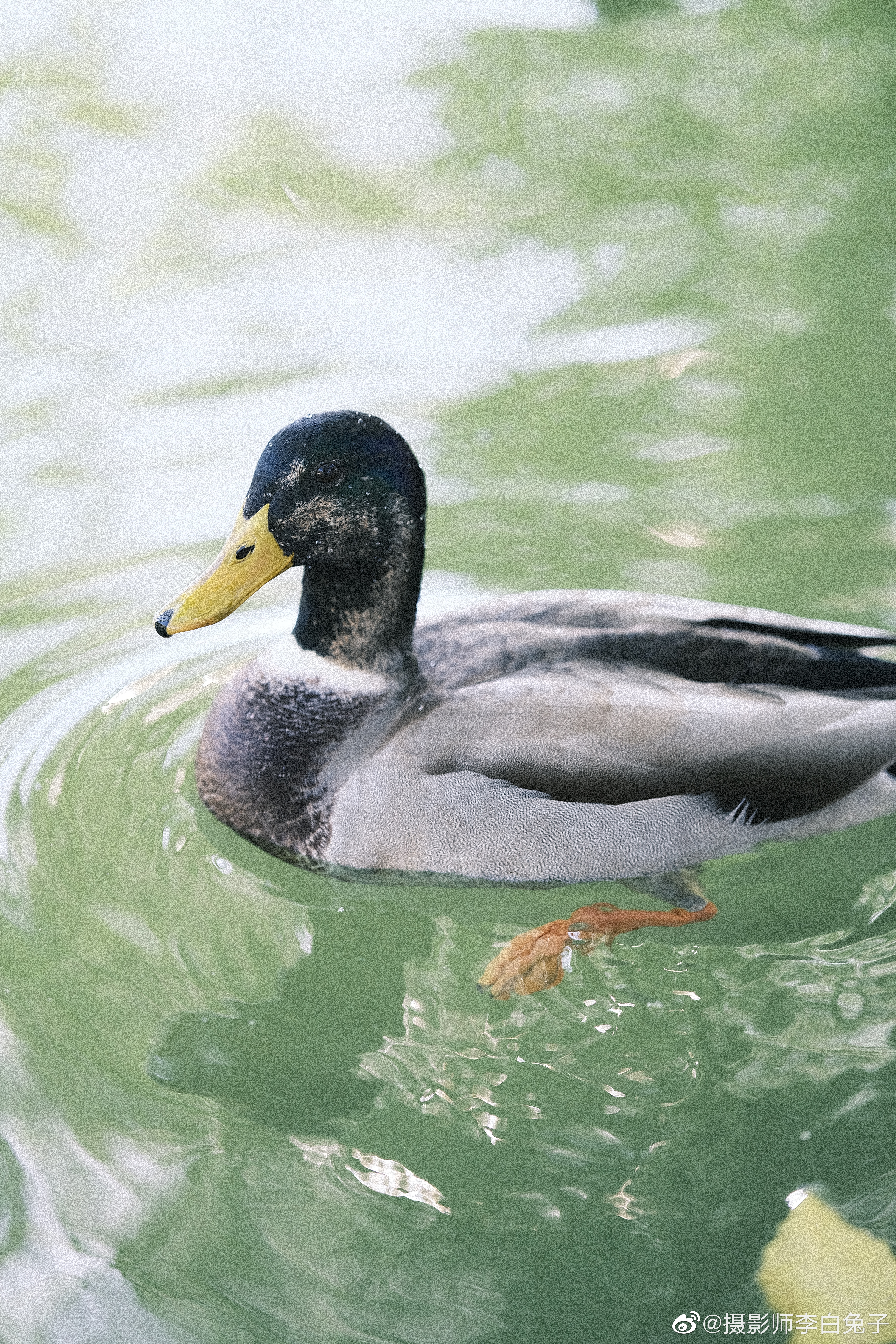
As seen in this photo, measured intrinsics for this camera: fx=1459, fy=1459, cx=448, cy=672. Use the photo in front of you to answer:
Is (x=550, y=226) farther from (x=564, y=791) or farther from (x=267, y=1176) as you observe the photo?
(x=267, y=1176)

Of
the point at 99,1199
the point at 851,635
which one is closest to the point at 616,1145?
the point at 99,1199

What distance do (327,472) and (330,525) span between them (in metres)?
0.14

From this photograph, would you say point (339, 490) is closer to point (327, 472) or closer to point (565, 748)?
point (327, 472)

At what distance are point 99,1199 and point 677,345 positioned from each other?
4681 mm

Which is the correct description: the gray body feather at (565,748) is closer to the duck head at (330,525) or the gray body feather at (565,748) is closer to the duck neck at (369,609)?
the duck neck at (369,609)

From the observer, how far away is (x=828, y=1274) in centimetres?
304

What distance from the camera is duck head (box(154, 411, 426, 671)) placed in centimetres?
381

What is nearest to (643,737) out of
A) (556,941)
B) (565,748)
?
(565,748)

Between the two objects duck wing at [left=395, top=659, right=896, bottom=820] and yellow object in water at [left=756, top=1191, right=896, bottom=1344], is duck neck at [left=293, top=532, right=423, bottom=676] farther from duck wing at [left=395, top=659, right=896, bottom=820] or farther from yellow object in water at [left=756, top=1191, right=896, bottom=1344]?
yellow object in water at [left=756, top=1191, right=896, bottom=1344]

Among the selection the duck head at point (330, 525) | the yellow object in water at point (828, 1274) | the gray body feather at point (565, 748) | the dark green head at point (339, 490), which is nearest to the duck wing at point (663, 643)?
the gray body feather at point (565, 748)

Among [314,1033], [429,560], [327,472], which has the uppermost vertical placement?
[327,472]

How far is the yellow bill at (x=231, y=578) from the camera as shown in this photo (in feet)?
12.6

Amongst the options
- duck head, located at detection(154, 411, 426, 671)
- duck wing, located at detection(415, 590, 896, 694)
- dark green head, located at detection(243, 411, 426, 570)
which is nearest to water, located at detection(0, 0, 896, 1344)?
duck wing, located at detection(415, 590, 896, 694)

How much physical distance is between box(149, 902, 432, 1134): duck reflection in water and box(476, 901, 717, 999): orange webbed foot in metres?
0.25
